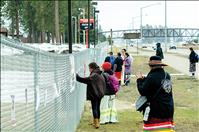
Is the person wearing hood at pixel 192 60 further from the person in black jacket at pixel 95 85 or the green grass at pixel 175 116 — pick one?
the person in black jacket at pixel 95 85

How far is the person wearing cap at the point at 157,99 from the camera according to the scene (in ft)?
25.8

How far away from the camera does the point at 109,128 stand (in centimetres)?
1316

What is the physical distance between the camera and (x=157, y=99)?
7.90 m

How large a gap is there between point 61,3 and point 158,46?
5000 centimetres

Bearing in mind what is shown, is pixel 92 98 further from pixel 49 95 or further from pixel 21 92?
pixel 21 92

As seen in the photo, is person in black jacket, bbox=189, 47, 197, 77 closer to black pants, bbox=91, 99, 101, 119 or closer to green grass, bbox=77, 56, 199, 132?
green grass, bbox=77, 56, 199, 132

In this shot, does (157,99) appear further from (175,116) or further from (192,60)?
(192,60)

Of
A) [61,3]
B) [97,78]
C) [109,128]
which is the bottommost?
[109,128]

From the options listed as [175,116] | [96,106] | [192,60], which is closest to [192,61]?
[192,60]

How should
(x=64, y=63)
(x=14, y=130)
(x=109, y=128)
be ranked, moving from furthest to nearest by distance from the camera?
(x=109, y=128), (x=64, y=63), (x=14, y=130)

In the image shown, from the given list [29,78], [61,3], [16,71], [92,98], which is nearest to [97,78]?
[92,98]

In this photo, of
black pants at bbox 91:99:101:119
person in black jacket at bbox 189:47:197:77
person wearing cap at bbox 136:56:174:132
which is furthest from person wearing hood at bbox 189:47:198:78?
person wearing cap at bbox 136:56:174:132

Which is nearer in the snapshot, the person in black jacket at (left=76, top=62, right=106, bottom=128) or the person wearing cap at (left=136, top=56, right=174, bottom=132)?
the person wearing cap at (left=136, top=56, right=174, bottom=132)

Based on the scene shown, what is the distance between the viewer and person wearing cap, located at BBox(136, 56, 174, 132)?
786 centimetres
